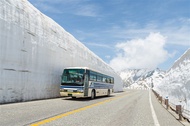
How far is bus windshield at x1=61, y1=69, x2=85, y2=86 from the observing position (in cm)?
1959

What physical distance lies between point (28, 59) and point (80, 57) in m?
15.9

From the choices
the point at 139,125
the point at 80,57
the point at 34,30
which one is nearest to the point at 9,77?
the point at 34,30

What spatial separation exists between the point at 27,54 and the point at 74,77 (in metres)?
→ 4.68

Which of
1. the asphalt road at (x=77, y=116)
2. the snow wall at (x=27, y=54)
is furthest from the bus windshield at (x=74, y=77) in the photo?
the asphalt road at (x=77, y=116)

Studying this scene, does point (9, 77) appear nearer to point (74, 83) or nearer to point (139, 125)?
point (74, 83)

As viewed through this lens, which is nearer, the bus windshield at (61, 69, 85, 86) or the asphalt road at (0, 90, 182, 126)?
the asphalt road at (0, 90, 182, 126)

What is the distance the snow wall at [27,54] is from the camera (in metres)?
14.6

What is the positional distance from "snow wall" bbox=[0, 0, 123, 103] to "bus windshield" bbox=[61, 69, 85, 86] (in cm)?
207

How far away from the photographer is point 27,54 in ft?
56.6

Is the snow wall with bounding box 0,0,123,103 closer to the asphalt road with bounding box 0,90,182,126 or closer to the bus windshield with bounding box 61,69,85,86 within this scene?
the bus windshield with bounding box 61,69,85,86

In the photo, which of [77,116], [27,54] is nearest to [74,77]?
[27,54]

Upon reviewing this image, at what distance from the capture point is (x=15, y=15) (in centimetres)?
1606

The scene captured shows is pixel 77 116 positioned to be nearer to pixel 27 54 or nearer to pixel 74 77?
pixel 27 54

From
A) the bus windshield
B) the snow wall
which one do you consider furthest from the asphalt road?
the bus windshield
